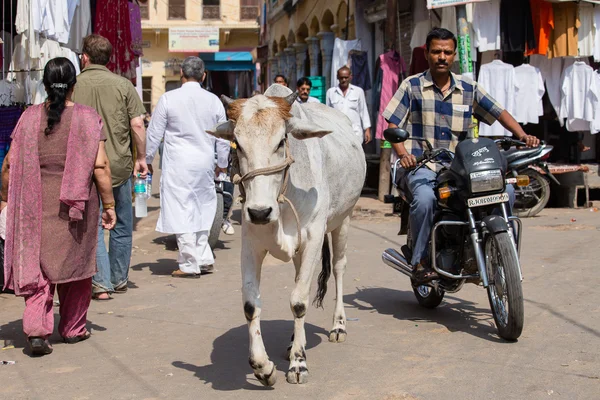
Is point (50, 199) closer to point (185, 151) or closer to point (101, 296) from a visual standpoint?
point (101, 296)

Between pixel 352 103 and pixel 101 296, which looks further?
pixel 352 103

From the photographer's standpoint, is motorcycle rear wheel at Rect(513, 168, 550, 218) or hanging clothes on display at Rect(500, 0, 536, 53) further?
hanging clothes on display at Rect(500, 0, 536, 53)

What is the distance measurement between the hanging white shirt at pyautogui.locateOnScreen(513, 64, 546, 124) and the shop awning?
32.5 metres

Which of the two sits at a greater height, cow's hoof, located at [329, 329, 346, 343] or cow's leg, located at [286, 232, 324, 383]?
cow's leg, located at [286, 232, 324, 383]

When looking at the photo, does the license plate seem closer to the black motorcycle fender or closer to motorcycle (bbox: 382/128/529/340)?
motorcycle (bbox: 382/128/529/340)

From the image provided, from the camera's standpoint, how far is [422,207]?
20.0 feet

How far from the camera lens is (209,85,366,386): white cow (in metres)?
4.52

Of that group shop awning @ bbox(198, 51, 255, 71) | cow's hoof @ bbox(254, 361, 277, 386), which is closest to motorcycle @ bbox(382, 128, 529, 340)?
cow's hoof @ bbox(254, 361, 277, 386)

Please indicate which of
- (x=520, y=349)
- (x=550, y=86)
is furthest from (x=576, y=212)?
(x=520, y=349)

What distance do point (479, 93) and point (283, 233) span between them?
243 cm

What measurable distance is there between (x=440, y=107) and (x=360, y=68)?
10.9 meters

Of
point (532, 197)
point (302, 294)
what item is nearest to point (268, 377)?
point (302, 294)

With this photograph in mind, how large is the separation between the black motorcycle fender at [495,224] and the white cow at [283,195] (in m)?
0.96

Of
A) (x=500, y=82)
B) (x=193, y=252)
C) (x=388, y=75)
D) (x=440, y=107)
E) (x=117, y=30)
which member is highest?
(x=117, y=30)
